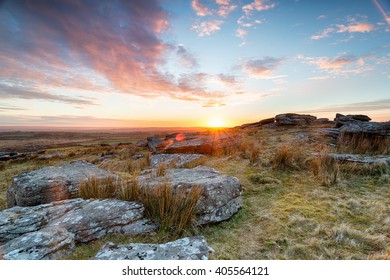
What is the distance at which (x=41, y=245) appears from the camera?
270 centimetres

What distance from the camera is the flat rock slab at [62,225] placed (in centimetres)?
269

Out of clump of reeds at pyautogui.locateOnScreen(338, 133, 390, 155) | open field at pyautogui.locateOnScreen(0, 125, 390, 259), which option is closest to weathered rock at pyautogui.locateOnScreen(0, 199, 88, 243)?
open field at pyautogui.locateOnScreen(0, 125, 390, 259)

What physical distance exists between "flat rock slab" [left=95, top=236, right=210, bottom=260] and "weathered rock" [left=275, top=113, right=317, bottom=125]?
2278 centimetres

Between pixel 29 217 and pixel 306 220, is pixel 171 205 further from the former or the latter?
pixel 306 220

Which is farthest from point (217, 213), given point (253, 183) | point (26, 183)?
point (26, 183)

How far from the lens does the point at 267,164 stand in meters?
7.54

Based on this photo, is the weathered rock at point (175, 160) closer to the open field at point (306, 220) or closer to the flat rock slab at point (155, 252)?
the open field at point (306, 220)

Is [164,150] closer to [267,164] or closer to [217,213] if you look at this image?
[267,164]

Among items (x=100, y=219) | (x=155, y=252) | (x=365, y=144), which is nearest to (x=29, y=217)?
(x=100, y=219)

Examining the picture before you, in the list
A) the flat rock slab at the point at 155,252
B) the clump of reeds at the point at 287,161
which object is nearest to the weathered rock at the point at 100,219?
the flat rock slab at the point at 155,252

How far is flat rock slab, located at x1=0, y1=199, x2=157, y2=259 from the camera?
269cm

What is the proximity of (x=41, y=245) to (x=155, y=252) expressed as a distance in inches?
59.4

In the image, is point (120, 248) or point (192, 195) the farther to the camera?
point (192, 195)

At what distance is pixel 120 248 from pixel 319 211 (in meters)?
3.71
